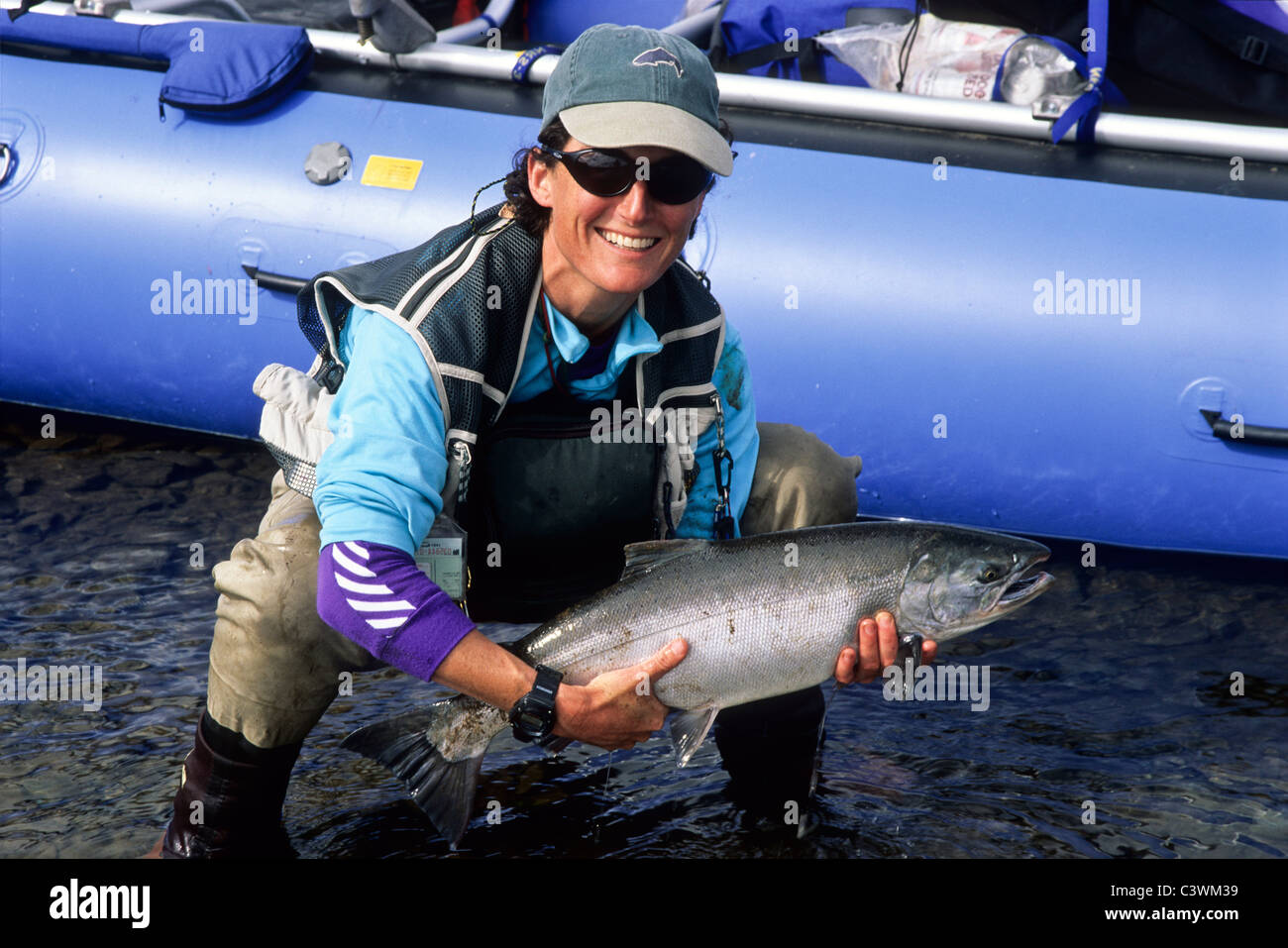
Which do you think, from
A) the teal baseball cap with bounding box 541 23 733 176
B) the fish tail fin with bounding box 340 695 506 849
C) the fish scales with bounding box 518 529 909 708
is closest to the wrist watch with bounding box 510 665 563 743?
the fish scales with bounding box 518 529 909 708

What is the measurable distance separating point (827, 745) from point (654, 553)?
147 cm

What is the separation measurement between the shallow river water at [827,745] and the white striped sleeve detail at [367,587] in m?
1.17

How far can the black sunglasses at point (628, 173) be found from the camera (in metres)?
3.37

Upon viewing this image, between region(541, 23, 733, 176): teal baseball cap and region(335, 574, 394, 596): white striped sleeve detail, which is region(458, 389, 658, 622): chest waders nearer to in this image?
region(335, 574, 394, 596): white striped sleeve detail

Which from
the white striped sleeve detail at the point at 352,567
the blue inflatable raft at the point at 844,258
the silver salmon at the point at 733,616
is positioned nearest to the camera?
the white striped sleeve detail at the point at 352,567

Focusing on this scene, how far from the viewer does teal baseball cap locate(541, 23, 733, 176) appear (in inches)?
131

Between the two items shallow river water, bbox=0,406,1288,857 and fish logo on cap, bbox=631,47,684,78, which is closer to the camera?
fish logo on cap, bbox=631,47,684,78

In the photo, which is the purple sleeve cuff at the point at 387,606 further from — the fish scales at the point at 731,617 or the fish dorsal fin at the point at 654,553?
the fish dorsal fin at the point at 654,553

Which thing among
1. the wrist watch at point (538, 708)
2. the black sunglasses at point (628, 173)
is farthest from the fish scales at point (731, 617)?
the black sunglasses at point (628, 173)

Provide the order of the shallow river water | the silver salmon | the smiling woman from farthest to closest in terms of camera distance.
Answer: the shallow river water < the silver salmon < the smiling woman

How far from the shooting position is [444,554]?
11.5ft

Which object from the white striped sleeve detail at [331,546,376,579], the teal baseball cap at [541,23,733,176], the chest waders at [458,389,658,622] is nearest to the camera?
the white striped sleeve detail at [331,546,376,579]

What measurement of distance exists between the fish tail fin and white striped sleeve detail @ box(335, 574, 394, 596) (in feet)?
1.72
